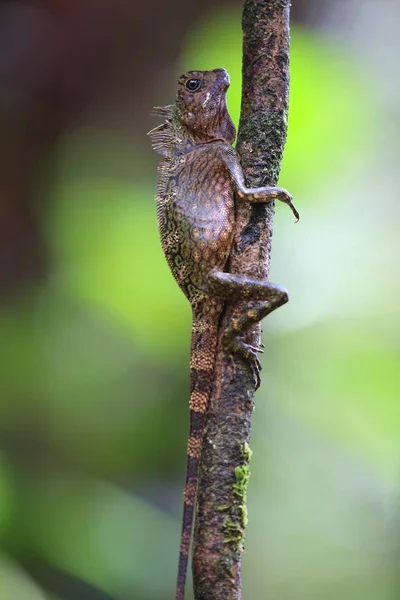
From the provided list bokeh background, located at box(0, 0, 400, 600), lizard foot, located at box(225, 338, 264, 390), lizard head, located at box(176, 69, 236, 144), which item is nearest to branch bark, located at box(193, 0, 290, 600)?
lizard foot, located at box(225, 338, 264, 390)

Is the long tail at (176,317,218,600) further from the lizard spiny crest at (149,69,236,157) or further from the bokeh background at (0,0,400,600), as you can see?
the bokeh background at (0,0,400,600)

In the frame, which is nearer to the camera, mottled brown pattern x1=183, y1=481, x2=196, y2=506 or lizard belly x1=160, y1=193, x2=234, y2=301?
mottled brown pattern x1=183, y1=481, x2=196, y2=506

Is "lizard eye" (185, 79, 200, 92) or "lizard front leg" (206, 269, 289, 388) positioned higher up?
"lizard eye" (185, 79, 200, 92)

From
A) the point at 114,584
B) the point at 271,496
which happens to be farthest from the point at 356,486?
the point at 114,584

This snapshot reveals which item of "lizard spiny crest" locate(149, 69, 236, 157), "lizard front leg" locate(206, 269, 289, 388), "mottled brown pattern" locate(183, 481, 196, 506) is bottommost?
"mottled brown pattern" locate(183, 481, 196, 506)

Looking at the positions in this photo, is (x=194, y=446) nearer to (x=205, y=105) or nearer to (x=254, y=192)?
(x=254, y=192)

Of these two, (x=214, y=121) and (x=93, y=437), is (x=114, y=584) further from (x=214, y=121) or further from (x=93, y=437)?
Result: (x=214, y=121)

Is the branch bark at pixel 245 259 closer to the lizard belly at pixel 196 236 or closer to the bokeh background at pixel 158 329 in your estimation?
the lizard belly at pixel 196 236

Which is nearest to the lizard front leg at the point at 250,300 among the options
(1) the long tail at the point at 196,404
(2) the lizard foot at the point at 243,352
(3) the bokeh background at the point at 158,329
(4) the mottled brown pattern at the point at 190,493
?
(2) the lizard foot at the point at 243,352
